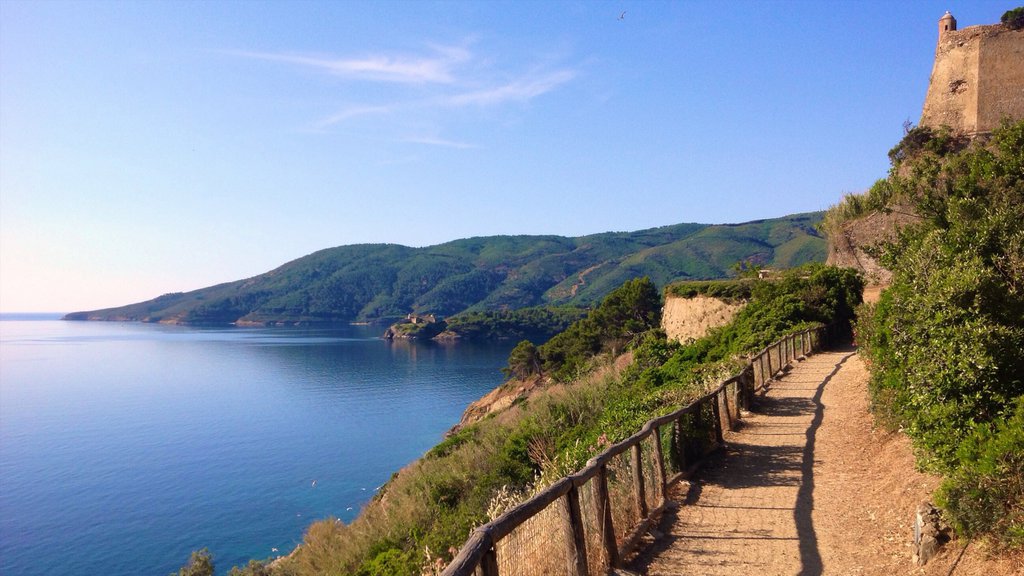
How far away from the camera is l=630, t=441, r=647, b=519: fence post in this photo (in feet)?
25.6

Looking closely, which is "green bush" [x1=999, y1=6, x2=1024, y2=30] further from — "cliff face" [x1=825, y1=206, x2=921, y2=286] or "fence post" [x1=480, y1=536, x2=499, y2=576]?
"fence post" [x1=480, y1=536, x2=499, y2=576]

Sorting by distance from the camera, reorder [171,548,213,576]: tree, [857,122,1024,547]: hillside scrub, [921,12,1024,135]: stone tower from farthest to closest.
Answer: [921,12,1024,135]: stone tower, [171,548,213,576]: tree, [857,122,1024,547]: hillside scrub

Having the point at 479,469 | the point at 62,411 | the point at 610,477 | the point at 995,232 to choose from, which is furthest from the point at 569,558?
the point at 62,411

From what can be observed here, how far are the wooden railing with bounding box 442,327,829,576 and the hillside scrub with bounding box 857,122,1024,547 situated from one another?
310cm

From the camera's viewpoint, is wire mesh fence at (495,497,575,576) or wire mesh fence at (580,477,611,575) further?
wire mesh fence at (580,477,611,575)

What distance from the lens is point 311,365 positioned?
4259 inches

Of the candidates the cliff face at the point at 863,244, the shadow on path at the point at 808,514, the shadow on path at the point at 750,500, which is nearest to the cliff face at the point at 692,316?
the cliff face at the point at 863,244

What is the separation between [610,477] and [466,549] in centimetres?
464

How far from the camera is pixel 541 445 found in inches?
600

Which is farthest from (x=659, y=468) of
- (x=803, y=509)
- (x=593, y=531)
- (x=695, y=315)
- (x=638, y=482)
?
(x=695, y=315)

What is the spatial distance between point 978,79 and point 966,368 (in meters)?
36.1

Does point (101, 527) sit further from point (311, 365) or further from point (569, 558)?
point (311, 365)

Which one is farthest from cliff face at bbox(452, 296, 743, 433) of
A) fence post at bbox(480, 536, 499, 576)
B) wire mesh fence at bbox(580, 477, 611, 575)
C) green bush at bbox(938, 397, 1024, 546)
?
fence post at bbox(480, 536, 499, 576)

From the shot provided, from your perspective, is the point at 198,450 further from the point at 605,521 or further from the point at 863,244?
the point at 605,521
